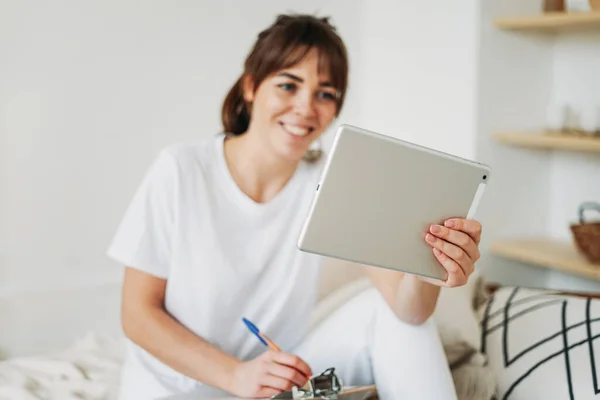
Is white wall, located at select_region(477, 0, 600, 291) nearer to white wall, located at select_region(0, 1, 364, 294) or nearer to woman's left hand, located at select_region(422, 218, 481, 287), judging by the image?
white wall, located at select_region(0, 1, 364, 294)

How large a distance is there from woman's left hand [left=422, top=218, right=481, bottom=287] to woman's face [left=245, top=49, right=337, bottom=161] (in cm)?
36

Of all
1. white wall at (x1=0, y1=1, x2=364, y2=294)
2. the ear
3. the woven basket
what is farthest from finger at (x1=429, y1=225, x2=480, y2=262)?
white wall at (x1=0, y1=1, x2=364, y2=294)

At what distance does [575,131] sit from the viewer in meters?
1.95

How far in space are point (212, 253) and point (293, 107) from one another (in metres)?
0.28

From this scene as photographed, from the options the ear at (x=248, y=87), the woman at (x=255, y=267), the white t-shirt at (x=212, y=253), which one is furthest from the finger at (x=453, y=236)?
the ear at (x=248, y=87)

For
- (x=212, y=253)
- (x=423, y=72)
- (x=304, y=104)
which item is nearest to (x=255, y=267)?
(x=212, y=253)

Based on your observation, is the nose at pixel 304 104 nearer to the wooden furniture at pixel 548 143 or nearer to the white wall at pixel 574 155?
the wooden furniture at pixel 548 143

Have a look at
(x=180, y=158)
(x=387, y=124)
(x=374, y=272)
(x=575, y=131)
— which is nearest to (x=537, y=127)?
(x=575, y=131)

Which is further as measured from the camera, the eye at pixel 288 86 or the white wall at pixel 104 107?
the white wall at pixel 104 107

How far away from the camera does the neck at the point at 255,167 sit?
1284mm

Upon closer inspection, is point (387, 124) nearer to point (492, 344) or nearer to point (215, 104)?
point (215, 104)

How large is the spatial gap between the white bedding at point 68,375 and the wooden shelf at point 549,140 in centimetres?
109

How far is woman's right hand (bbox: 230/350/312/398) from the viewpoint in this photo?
1.07 meters

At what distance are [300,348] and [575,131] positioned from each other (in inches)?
41.5
